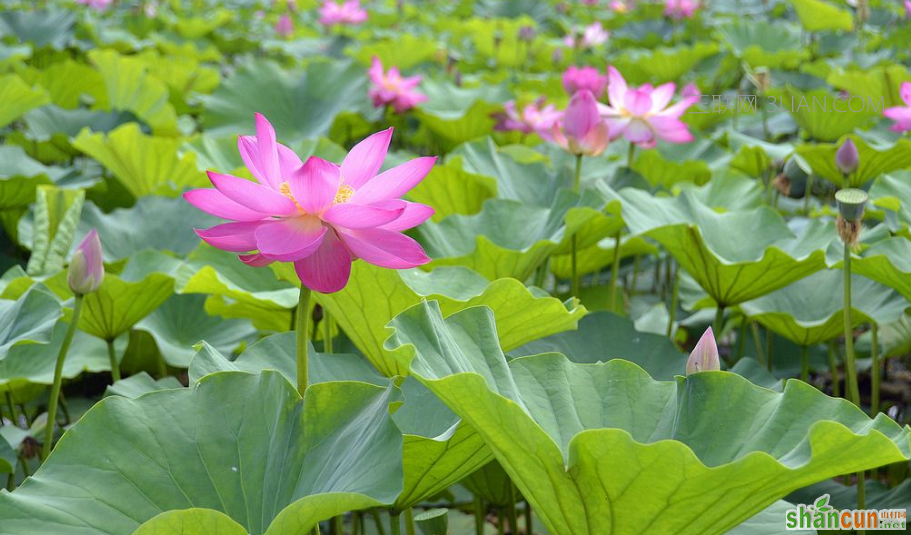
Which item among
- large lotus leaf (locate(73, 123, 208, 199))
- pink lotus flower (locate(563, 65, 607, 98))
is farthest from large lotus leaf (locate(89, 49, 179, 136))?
pink lotus flower (locate(563, 65, 607, 98))

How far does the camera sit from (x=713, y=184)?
2.07 metres

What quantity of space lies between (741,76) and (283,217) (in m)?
3.29

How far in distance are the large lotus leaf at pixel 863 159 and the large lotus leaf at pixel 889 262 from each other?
55cm

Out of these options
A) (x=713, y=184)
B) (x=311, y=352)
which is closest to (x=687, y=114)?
(x=713, y=184)

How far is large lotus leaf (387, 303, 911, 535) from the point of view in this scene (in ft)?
2.69

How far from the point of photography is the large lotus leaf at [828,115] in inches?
100

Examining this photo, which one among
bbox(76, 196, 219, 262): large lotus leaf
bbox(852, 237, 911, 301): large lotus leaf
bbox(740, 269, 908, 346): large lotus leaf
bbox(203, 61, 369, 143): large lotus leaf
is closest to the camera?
bbox(852, 237, 911, 301): large lotus leaf

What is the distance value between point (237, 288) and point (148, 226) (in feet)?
2.06

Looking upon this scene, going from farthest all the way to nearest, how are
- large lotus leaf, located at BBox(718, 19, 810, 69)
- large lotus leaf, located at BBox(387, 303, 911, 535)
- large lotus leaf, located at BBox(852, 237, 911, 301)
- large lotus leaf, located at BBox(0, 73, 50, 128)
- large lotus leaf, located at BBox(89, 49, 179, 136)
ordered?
large lotus leaf, located at BBox(718, 19, 810, 69) → large lotus leaf, located at BBox(89, 49, 179, 136) → large lotus leaf, located at BBox(0, 73, 50, 128) → large lotus leaf, located at BBox(852, 237, 911, 301) → large lotus leaf, located at BBox(387, 303, 911, 535)

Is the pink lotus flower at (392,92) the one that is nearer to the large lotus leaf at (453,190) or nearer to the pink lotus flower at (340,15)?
the large lotus leaf at (453,190)

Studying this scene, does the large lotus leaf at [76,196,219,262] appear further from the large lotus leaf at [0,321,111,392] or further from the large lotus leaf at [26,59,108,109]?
the large lotus leaf at [26,59,108,109]

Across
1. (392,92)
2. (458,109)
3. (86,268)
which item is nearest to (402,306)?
(86,268)

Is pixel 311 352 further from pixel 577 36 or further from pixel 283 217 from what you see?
pixel 577 36

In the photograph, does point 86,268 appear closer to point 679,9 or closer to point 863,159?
point 863,159
